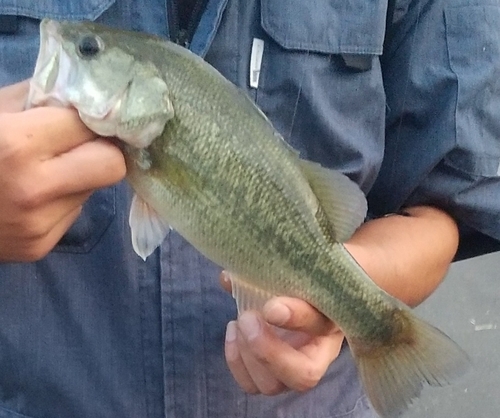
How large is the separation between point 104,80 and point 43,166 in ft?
0.35

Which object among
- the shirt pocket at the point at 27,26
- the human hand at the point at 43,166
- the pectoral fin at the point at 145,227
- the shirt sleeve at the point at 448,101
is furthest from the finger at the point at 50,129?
the shirt sleeve at the point at 448,101

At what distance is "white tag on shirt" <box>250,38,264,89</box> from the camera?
0.90 m

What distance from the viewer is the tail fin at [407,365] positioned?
773 mm

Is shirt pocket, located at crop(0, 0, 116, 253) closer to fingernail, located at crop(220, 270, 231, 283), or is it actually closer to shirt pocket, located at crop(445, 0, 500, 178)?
fingernail, located at crop(220, 270, 231, 283)

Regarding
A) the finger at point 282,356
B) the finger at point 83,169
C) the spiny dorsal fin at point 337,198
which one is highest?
the finger at point 83,169

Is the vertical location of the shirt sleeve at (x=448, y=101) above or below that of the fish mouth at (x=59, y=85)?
below

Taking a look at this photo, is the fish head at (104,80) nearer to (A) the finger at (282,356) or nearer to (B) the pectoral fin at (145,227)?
(B) the pectoral fin at (145,227)

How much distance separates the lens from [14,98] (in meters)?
0.69

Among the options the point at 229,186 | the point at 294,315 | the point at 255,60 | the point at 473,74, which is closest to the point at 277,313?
the point at 294,315

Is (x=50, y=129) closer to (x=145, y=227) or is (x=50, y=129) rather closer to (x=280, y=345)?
(x=145, y=227)

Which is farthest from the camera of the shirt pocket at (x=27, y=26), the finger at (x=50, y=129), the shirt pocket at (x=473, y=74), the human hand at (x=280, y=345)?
the shirt pocket at (x=473, y=74)

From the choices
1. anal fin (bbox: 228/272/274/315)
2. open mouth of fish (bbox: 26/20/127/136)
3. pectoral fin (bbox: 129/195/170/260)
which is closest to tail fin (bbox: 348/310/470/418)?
anal fin (bbox: 228/272/274/315)

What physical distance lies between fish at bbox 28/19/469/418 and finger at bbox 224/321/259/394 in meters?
0.03

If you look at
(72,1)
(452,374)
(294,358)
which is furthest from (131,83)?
(452,374)
